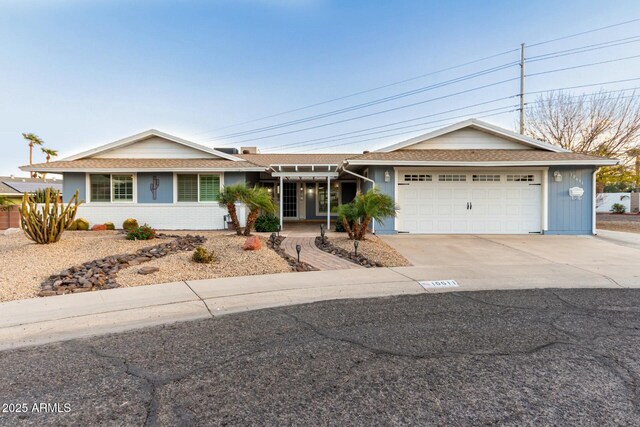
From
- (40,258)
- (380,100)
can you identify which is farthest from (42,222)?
(380,100)

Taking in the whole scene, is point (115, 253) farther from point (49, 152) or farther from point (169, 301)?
point (49, 152)

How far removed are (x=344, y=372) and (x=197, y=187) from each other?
13.4 metres

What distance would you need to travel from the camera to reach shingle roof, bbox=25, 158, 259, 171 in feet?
47.0

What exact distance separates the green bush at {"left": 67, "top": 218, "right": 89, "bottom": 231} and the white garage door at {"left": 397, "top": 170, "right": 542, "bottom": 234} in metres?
12.9

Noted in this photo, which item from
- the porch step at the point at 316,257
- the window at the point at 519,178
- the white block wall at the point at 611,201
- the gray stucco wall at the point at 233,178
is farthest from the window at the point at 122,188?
the white block wall at the point at 611,201

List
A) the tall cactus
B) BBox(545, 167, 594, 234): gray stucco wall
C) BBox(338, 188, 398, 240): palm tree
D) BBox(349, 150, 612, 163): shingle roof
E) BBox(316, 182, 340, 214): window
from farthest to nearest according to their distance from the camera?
BBox(316, 182, 340, 214): window → BBox(545, 167, 594, 234): gray stucco wall → BBox(349, 150, 612, 163): shingle roof → BBox(338, 188, 398, 240): palm tree → the tall cactus

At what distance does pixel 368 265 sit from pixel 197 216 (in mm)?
9292

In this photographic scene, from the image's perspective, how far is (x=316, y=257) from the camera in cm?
910

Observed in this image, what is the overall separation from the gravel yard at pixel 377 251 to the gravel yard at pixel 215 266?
7.51ft

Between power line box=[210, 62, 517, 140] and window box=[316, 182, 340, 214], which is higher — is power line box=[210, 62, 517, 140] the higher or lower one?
the higher one

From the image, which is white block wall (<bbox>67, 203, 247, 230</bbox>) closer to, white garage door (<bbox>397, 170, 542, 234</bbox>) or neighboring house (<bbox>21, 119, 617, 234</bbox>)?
neighboring house (<bbox>21, 119, 617, 234</bbox>)

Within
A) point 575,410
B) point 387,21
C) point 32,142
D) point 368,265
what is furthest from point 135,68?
point 32,142

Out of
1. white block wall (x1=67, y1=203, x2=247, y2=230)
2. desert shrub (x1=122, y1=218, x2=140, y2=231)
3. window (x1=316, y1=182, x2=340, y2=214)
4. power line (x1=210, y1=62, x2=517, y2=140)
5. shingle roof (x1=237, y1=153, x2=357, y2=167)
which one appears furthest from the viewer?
power line (x1=210, y1=62, x2=517, y2=140)

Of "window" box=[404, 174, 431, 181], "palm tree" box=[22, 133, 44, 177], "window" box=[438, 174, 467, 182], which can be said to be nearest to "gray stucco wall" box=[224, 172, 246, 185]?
"window" box=[404, 174, 431, 181]
